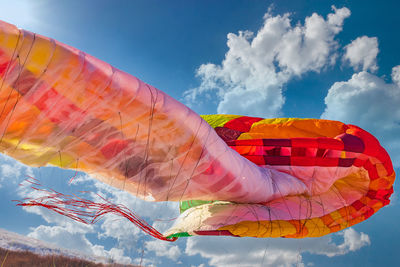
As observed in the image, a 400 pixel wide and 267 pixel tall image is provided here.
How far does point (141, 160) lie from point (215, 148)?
0.61m

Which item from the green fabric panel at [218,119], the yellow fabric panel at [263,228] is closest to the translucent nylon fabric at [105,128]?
the yellow fabric panel at [263,228]

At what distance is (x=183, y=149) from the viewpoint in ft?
7.77

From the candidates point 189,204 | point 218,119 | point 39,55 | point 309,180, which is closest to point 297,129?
point 309,180

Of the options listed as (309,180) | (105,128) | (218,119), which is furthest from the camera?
(218,119)

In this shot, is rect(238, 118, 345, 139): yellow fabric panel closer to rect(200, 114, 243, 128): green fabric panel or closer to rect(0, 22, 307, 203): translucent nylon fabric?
rect(200, 114, 243, 128): green fabric panel

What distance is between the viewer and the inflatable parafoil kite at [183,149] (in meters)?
1.80

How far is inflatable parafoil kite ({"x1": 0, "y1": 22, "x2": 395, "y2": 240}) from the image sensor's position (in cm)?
180

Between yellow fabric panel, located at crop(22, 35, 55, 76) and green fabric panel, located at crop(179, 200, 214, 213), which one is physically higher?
yellow fabric panel, located at crop(22, 35, 55, 76)

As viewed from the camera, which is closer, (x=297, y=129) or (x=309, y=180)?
(x=309, y=180)

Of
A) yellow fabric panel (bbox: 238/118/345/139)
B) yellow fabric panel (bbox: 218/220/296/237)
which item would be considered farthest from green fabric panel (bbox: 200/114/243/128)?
yellow fabric panel (bbox: 218/220/296/237)

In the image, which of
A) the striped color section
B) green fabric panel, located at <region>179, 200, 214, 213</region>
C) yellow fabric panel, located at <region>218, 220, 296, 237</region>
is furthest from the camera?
green fabric panel, located at <region>179, 200, 214, 213</region>

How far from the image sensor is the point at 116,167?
242 cm

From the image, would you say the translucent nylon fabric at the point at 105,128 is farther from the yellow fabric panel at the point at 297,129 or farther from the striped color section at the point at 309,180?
the yellow fabric panel at the point at 297,129

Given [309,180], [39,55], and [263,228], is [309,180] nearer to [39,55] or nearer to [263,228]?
[263,228]
